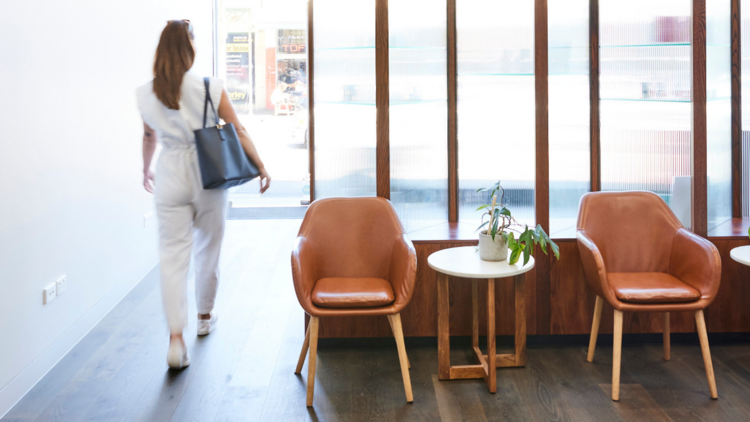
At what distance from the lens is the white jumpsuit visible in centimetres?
273

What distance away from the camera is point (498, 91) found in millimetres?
3297

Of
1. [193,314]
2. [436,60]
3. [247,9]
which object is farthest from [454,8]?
[247,9]

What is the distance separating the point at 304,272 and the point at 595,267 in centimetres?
132

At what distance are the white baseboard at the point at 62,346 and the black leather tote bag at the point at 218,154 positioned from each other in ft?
3.69

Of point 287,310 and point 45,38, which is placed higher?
point 45,38

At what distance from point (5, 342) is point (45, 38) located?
146cm

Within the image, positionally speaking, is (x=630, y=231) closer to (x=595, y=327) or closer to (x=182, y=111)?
(x=595, y=327)

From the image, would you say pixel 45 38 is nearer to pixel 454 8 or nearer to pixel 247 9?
pixel 454 8

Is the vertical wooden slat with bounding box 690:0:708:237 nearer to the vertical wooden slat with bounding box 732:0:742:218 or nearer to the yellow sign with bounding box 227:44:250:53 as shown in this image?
the vertical wooden slat with bounding box 732:0:742:218

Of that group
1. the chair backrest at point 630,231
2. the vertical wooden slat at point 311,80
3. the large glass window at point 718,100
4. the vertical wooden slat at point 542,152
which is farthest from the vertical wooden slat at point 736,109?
the vertical wooden slat at point 311,80

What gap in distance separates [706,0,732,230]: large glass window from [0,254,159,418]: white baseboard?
3.46 m

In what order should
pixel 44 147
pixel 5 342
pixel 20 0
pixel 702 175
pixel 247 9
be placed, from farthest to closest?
pixel 247 9 → pixel 702 175 → pixel 44 147 → pixel 20 0 → pixel 5 342

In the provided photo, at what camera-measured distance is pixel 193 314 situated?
3.77m

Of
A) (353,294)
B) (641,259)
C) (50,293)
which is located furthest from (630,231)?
(50,293)
